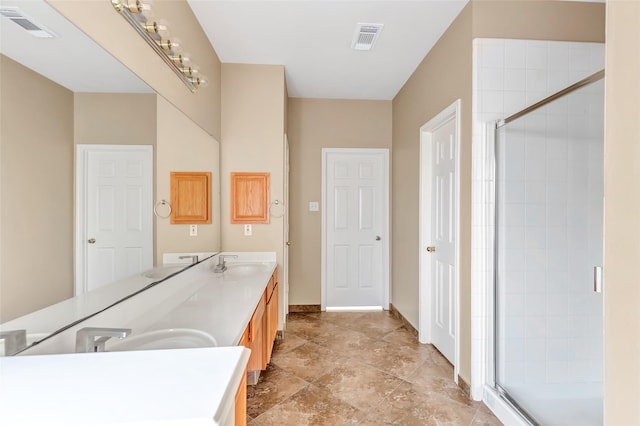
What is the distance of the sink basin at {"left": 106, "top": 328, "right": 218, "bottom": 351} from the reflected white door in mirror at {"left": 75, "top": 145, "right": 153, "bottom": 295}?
24 cm

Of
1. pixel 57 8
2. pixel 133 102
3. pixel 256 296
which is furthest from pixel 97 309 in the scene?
pixel 57 8

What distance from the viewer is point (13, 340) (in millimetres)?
851

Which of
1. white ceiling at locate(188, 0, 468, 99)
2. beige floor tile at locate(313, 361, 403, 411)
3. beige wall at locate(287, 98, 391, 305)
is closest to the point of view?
beige floor tile at locate(313, 361, 403, 411)

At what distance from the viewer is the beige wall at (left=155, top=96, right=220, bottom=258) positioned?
5.48 feet

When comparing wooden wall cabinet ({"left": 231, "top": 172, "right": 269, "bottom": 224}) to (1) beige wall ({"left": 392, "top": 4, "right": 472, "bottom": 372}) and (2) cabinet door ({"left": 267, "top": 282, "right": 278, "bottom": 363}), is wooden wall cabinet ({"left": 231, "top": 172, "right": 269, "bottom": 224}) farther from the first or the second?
(1) beige wall ({"left": 392, "top": 4, "right": 472, "bottom": 372})

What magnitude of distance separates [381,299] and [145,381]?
3605 mm

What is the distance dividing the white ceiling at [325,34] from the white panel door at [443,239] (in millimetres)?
765

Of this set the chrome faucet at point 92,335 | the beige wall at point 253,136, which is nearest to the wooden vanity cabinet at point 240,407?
the chrome faucet at point 92,335

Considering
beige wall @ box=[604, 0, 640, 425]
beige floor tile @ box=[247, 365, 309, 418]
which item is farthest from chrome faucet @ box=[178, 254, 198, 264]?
beige wall @ box=[604, 0, 640, 425]

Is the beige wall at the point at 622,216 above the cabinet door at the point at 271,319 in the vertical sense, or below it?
above

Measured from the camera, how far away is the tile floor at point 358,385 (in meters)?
1.89

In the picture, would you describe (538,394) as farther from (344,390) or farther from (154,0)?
(154,0)

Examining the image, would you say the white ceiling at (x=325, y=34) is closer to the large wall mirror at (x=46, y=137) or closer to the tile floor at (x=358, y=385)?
the large wall mirror at (x=46, y=137)

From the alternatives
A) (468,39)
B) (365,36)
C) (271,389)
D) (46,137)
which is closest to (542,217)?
(468,39)
